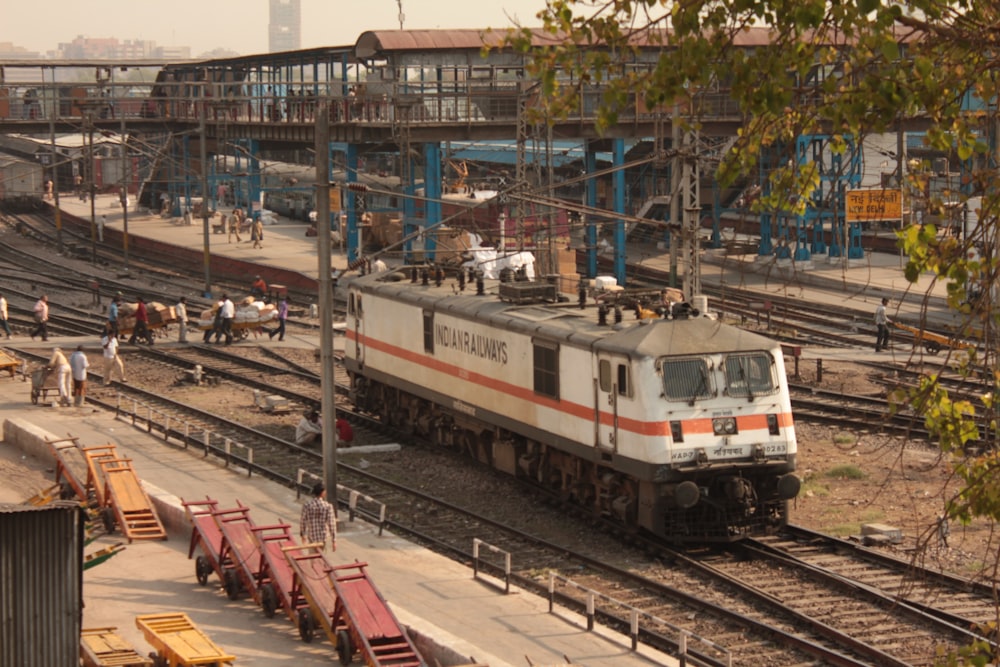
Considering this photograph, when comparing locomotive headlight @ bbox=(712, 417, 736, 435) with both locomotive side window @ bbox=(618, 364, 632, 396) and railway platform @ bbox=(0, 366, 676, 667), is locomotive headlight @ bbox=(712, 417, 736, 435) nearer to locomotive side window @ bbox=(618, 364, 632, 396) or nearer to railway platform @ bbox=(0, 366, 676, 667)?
locomotive side window @ bbox=(618, 364, 632, 396)

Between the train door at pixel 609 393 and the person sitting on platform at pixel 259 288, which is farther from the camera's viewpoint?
the person sitting on platform at pixel 259 288

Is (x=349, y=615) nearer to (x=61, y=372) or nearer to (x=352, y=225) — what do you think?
(x=61, y=372)

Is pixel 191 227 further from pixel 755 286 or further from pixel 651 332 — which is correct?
pixel 651 332

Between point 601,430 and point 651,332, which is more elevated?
point 651,332

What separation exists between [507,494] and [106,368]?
14.7 meters

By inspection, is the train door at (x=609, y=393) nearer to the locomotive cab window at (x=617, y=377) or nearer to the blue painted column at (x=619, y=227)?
the locomotive cab window at (x=617, y=377)

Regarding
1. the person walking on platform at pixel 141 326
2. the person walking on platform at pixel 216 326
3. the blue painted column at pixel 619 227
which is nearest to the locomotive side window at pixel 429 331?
the person walking on platform at pixel 216 326

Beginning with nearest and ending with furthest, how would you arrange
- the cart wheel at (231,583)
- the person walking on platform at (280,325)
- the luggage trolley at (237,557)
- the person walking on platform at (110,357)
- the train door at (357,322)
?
the luggage trolley at (237,557) < the cart wheel at (231,583) < the train door at (357,322) < the person walking on platform at (110,357) < the person walking on platform at (280,325)

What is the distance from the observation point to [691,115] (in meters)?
8.89

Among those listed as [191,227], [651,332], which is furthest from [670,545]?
[191,227]

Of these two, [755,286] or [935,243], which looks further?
[755,286]

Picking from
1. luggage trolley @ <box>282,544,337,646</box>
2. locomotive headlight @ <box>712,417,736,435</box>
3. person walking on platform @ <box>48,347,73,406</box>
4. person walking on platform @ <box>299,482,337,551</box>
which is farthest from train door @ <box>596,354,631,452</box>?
person walking on platform @ <box>48,347,73,406</box>

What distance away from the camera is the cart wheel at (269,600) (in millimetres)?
16672

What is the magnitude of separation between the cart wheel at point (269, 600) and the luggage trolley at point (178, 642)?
111 cm
